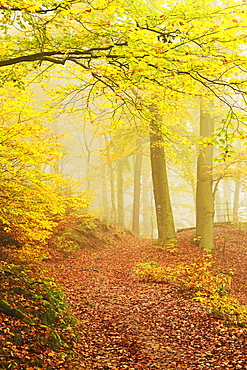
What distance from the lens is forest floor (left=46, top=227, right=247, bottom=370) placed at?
4.49 meters

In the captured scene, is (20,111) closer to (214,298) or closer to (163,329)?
(163,329)

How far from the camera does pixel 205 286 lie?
779 cm

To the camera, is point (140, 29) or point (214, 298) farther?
point (214, 298)

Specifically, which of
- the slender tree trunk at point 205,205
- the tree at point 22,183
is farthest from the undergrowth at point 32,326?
the slender tree trunk at point 205,205

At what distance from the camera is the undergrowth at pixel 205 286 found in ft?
20.4

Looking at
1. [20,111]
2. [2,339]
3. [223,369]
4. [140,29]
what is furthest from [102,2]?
[223,369]

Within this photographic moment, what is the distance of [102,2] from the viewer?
14.8 feet

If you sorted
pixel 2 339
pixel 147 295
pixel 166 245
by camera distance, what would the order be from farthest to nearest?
pixel 166 245 < pixel 147 295 < pixel 2 339

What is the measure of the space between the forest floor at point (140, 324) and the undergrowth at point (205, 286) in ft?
0.74

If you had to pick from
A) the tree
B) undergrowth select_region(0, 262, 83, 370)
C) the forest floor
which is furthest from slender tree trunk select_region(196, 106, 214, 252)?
undergrowth select_region(0, 262, 83, 370)

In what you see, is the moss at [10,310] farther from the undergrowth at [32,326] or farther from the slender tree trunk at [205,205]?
the slender tree trunk at [205,205]

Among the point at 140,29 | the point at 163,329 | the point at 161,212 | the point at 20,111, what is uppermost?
the point at 140,29

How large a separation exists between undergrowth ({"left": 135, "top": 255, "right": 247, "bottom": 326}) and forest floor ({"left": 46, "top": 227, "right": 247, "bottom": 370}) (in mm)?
→ 225

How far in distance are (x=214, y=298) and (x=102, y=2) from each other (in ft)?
20.4
